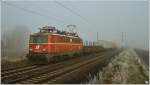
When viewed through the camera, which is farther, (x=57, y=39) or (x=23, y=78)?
(x=57, y=39)

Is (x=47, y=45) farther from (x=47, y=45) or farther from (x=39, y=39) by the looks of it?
(x=39, y=39)

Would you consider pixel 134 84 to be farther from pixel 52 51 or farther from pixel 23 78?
pixel 52 51

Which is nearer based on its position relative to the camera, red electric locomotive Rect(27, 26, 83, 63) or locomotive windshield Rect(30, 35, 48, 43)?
red electric locomotive Rect(27, 26, 83, 63)

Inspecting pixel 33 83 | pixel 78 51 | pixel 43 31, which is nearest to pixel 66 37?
pixel 43 31

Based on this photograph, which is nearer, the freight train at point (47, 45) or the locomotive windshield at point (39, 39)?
the freight train at point (47, 45)

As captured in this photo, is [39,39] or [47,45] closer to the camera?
[47,45]

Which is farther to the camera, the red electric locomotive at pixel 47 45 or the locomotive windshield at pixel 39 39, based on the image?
the locomotive windshield at pixel 39 39

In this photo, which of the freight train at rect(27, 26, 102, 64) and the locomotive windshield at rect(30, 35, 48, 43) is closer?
the freight train at rect(27, 26, 102, 64)

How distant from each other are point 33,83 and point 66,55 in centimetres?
1235

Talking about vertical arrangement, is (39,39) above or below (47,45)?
above

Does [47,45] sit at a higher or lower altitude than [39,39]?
lower

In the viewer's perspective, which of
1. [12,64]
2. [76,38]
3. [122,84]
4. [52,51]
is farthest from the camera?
[76,38]

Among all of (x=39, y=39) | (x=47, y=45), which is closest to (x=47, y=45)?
(x=47, y=45)

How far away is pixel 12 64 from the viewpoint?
18.9 meters
